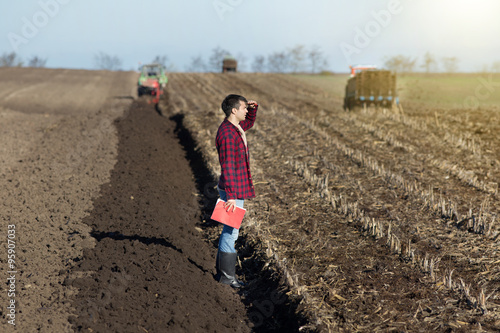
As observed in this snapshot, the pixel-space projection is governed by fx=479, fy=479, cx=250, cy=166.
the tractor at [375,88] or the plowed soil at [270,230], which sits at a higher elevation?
the tractor at [375,88]

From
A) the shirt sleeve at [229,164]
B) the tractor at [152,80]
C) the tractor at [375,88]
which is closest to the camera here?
the shirt sleeve at [229,164]

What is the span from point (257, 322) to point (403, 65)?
134 feet

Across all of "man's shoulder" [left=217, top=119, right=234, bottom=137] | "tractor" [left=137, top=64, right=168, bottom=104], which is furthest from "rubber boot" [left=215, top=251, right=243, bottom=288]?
"tractor" [left=137, top=64, right=168, bottom=104]

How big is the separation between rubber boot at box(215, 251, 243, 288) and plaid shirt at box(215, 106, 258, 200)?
83 cm

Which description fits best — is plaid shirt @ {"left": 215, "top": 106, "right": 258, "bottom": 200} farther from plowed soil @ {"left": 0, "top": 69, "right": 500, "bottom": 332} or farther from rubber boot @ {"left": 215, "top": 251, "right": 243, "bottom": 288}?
plowed soil @ {"left": 0, "top": 69, "right": 500, "bottom": 332}

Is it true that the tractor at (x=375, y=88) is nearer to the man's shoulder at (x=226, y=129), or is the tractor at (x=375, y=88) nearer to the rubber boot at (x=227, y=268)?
the rubber boot at (x=227, y=268)

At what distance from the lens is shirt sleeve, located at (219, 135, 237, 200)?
5047mm

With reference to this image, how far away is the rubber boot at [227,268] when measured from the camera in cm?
A: 556

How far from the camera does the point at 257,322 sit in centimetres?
509

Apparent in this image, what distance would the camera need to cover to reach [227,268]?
18.5 feet

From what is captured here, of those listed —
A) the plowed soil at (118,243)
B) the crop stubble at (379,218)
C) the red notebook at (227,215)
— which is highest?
the red notebook at (227,215)

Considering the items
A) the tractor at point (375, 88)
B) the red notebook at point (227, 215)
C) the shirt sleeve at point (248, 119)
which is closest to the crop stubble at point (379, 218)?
the red notebook at point (227, 215)

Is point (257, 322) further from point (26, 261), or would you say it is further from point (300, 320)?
point (26, 261)

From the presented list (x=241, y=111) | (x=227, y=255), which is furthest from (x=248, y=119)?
(x=227, y=255)
